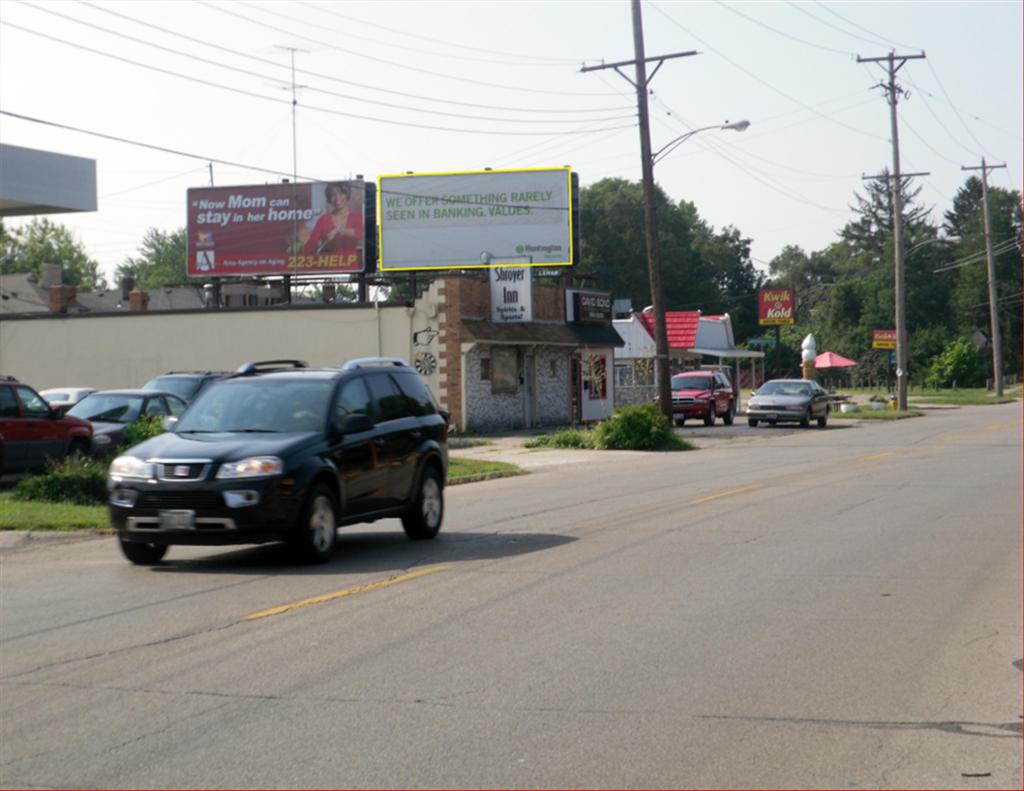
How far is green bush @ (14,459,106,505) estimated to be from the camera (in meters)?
17.8

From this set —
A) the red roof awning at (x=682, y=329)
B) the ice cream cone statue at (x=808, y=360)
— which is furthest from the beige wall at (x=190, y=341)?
the ice cream cone statue at (x=808, y=360)

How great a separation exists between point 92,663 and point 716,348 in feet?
219

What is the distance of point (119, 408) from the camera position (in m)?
23.4

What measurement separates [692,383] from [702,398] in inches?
45.1

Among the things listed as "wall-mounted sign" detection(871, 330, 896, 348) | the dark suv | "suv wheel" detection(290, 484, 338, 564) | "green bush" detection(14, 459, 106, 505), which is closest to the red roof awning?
"wall-mounted sign" detection(871, 330, 896, 348)

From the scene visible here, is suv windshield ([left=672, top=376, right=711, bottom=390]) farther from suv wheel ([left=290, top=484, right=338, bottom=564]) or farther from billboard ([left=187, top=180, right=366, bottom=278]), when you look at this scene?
suv wheel ([left=290, top=484, right=338, bottom=564])

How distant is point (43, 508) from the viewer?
16859 mm

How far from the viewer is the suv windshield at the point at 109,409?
76.1 feet

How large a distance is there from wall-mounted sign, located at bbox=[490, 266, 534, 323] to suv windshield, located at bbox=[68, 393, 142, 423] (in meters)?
19.2

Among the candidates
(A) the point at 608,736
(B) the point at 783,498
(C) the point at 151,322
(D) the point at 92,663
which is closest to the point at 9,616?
(D) the point at 92,663

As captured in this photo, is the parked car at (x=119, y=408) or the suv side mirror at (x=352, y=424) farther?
the parked car at (x=119, y=408)

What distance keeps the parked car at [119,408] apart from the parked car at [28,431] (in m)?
1.82

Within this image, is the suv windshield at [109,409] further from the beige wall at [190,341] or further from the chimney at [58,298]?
the chimney at [58,298]

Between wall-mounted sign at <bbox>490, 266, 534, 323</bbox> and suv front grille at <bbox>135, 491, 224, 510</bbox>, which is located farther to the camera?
wall-mounted sign at <bbox>490, 266, 534, 323</bbox>
